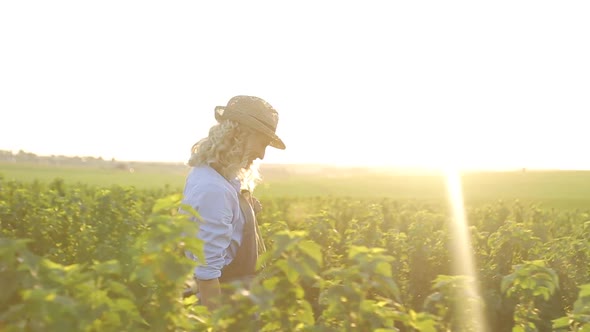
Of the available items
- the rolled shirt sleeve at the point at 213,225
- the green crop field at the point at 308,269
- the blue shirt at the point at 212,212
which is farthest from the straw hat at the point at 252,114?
the green crop field at the point at 308,269

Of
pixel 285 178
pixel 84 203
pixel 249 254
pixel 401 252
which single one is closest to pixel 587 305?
pixel 249 254

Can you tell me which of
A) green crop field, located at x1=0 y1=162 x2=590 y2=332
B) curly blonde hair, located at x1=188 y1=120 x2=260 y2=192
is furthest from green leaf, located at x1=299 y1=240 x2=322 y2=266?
curly blonde hair, located at x1=188 y1=120 x2=260 y2=192

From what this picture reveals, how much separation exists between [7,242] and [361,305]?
45.1 inches

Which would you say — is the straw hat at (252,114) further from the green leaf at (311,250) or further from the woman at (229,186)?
the green leaf at (311,250)

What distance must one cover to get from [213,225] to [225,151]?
472 mm

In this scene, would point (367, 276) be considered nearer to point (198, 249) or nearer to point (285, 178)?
→ point (198, 249)

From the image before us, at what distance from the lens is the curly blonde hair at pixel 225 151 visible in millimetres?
3826

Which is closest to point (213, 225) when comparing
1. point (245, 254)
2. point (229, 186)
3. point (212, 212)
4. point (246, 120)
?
point (212, 212)

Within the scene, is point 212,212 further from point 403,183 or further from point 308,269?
point 403,183

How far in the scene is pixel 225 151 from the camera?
3.85 metres

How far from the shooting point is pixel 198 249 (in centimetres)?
222

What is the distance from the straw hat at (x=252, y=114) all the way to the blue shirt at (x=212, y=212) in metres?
0.36

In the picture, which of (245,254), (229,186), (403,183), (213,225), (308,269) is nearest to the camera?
(308,269)

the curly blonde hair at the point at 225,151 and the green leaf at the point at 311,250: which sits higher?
the curly blonde hair at the point at 225,151
